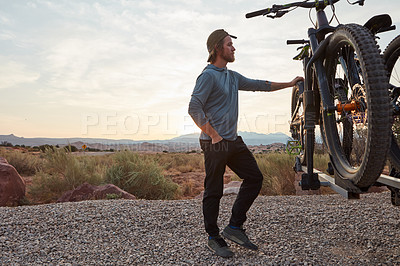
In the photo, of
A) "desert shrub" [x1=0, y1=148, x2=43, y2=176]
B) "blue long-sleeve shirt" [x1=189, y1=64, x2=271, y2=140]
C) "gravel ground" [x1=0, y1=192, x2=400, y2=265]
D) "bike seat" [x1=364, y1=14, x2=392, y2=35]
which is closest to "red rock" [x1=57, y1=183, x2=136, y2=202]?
"gravel ground" [x1=0, y1=192, x2=400, y2=265]

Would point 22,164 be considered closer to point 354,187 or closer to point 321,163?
point 321,163

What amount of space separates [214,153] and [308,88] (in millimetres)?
1382

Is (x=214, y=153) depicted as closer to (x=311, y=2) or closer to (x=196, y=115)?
(x=196, y=115)

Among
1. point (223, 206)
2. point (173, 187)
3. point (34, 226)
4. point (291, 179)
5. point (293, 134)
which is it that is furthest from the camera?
point (173, 187)

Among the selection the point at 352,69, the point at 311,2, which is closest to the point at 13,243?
the point at 352,69

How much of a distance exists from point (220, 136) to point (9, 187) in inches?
266

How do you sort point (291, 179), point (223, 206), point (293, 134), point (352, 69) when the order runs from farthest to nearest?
point (291, 179), point (223, 206), point (293, 134), point (352, 69)

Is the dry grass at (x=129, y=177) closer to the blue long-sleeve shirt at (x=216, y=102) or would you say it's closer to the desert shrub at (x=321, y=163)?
the desert shrub at (x=321, y=163)

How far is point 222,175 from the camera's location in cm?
327

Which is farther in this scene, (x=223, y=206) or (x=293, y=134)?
(x=223, y=206)

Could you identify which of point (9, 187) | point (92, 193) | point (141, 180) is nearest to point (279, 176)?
point (141, 180)

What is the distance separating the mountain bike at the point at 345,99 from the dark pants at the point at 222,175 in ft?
2.19

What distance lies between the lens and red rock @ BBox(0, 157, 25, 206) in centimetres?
767

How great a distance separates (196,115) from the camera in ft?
10.0
